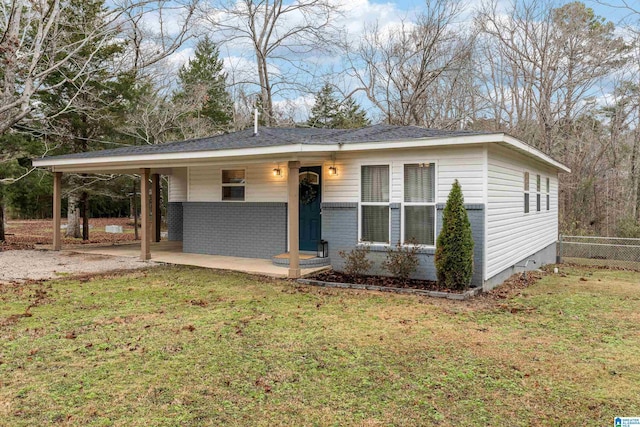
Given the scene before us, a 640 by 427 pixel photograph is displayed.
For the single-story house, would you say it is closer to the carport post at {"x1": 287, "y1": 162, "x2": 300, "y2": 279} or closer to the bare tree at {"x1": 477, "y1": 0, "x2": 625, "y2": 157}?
the carport post at {"x1": 287, "y1": 162, "x2": 300, "y2": 279}

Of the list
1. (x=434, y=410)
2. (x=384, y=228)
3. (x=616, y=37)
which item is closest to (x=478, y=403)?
(x=434, y=410)

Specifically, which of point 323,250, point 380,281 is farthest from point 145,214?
point 380,281

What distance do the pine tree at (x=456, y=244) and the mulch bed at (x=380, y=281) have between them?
0.85 feet

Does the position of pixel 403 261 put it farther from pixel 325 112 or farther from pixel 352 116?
pixel 352 116

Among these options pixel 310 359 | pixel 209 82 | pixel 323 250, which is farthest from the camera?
pixel 209 82

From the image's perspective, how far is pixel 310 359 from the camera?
3.92m

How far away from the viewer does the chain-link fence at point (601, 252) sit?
11680 mm

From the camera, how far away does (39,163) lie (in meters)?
11.1

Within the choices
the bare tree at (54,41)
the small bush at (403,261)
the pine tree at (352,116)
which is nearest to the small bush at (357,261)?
the small bush at (403,261)

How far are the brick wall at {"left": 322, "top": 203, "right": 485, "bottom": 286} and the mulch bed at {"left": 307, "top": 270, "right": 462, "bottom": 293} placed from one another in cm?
18

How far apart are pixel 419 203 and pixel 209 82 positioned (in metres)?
18.2

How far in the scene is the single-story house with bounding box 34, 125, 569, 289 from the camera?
23.3 ft

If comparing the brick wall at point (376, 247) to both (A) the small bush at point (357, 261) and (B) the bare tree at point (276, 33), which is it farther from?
(B) the bare tree at point (276, 33)

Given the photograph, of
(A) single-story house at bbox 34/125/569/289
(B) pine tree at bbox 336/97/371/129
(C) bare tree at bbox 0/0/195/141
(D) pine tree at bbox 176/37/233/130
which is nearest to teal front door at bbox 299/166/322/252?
(A) single-story house at bbox 34/125/569/289
